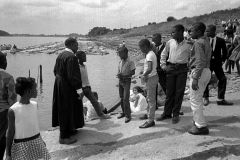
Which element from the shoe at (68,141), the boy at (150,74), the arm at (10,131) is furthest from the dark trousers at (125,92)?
the arm at (10,131)

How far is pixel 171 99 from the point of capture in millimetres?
5094

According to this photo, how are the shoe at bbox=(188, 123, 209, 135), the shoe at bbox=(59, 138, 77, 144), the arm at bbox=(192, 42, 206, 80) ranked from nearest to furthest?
the arm at bbox=(192, 42, 206, 80) → the shoe at bbox=(188, 123, 209, 135) → the shoe at bbox=(59, 138, 77, 144)

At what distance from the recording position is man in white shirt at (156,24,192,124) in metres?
4.69

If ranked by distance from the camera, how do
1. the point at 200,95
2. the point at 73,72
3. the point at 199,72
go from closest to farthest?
the point at 199,72 < the point at 200,95 < the point at 73,72

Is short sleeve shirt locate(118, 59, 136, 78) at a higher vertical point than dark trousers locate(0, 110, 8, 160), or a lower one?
higher

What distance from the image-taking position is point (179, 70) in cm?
477

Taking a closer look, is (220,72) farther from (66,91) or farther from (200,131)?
(66,91)

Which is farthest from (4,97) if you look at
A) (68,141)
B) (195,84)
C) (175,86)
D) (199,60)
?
(175,86)

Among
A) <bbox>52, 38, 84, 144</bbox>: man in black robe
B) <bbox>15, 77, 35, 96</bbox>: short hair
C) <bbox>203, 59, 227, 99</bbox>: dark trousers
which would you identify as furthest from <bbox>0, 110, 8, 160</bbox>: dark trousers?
<bbox>203, 59, 227, 99</bbox>: dark trousers

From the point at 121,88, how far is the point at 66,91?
138 cm

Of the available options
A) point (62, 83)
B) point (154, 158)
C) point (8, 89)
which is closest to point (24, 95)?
point (8, 89)

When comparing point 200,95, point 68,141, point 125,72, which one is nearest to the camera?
point 200,95

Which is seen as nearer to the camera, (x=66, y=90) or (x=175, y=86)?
(x=66, y=90)

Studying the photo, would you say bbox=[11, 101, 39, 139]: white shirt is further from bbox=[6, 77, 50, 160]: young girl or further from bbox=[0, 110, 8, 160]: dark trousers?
bbox=[0, 110, 8, 160]: dark trousers
